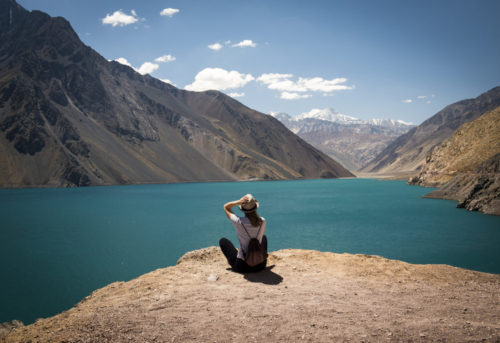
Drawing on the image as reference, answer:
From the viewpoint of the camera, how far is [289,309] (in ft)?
18.3

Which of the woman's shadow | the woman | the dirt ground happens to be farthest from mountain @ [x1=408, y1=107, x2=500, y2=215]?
the woman

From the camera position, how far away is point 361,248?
2128cm

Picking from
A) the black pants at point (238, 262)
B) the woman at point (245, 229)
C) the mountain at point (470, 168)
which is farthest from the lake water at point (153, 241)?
the woman at point (245, 229)

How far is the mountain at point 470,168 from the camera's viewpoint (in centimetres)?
3566

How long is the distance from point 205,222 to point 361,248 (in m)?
16.1

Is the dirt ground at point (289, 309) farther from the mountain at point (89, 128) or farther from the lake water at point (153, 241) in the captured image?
the mountain at point (89, 128)

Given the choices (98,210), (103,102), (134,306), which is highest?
(103,102)

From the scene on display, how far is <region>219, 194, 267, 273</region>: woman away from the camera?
7147 mm

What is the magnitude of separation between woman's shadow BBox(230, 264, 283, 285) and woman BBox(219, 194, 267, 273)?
131 millimetres

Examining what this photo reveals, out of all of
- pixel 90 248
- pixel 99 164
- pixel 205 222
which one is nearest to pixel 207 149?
pixel 99 164

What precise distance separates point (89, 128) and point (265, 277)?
121 meters

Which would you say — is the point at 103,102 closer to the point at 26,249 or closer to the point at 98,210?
the point at 98,210

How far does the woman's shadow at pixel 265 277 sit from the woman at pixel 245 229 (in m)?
0.13

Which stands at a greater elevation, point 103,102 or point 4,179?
point 103,102
